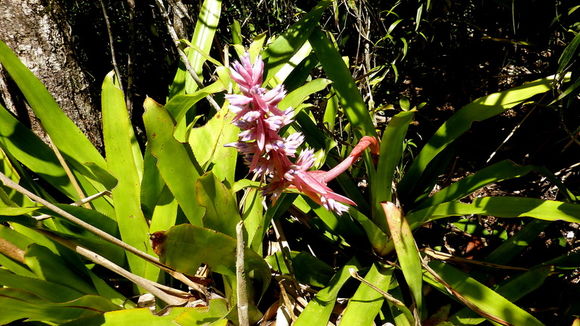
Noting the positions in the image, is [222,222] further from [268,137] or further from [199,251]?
[268,137]

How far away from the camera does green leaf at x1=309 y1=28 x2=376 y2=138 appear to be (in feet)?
4.79

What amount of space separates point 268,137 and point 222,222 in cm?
44

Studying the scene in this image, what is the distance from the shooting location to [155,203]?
4.73 ft

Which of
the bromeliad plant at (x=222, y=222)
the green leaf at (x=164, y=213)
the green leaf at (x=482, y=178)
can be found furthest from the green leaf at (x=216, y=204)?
the green leaf at (x=482, y=178)

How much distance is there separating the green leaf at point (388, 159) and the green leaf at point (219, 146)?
18.1 inches

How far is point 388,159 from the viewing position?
4.59ft

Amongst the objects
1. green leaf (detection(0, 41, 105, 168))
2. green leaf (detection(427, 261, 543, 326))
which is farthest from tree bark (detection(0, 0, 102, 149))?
green leaf (detection(427, 261, 543, 326))

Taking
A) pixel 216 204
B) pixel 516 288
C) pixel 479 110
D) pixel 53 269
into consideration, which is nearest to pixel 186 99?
pixel 216 204

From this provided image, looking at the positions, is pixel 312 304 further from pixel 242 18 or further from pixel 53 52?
pixel 242 18

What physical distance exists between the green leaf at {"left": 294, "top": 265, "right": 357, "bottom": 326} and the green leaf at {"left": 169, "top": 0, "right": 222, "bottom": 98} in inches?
35.3

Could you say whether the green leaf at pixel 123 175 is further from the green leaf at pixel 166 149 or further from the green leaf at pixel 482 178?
the green leaf at pixel 482 178

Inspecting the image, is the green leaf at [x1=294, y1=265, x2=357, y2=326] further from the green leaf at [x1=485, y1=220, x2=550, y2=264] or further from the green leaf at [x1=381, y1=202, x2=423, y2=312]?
the green leaf at [x1=485, y1=220, x2=550, y2=264]

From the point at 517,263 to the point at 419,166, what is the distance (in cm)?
58

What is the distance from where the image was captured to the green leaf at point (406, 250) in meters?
1.15
